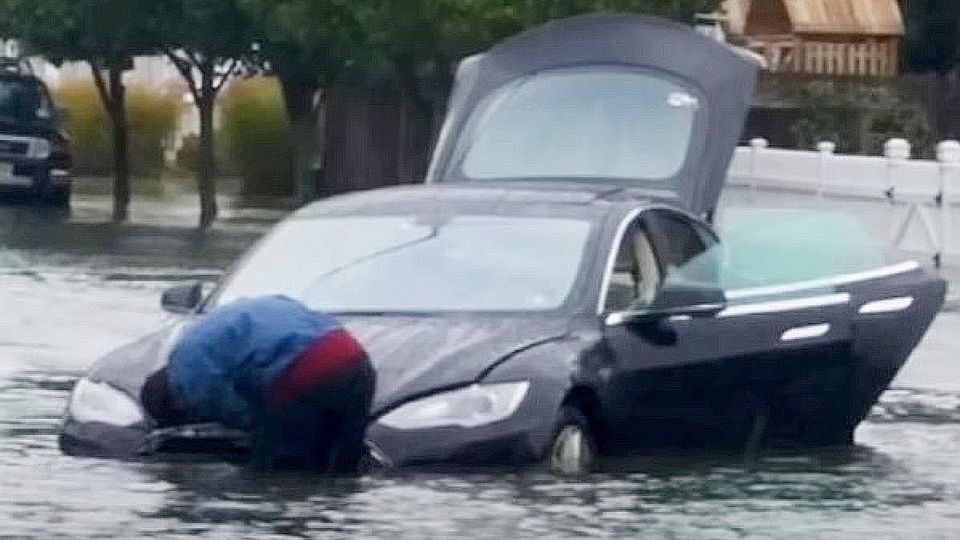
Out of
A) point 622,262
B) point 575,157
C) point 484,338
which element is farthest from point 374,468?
point 575,157

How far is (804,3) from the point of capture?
4428 centimetres

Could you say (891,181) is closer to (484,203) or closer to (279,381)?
(484,203)

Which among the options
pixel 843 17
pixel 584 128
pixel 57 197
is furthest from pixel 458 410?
pixel 843 17

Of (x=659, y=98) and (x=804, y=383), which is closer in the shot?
(x=804, y=383)

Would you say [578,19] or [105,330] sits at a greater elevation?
[578,19]

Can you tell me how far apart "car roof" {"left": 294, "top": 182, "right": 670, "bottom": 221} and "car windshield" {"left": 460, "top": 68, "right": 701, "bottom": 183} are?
214 inches

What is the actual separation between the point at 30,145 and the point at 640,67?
69.2 ft

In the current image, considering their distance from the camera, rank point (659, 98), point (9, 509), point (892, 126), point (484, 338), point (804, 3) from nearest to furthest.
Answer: point (9, 509), point (484, 338), point (659, 98), point (892, 126), point (804, 3)

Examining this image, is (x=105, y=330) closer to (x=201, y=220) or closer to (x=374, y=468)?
(x=374, y=468)

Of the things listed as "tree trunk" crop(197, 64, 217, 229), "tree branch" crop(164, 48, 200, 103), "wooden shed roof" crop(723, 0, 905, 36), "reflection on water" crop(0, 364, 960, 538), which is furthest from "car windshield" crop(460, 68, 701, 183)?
"wooden shed roof" crop(723, 0, 905, 36)

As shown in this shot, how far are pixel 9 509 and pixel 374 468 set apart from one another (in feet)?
5.04

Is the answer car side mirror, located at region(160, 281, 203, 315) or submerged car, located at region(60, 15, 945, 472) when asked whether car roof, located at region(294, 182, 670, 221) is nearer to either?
submerged car, located at region(60, 15, 945, 472)

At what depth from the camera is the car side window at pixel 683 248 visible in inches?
584

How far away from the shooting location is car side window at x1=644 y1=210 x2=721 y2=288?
1483cm
